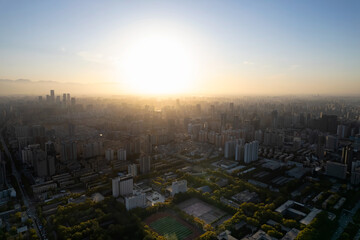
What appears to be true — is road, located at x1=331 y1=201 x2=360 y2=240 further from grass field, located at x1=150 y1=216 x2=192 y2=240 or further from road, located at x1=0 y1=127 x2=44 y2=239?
road, located at x1=0 y1=127 x2=44 y2=239

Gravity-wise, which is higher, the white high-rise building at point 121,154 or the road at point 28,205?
the white high-rise building at point 121,154

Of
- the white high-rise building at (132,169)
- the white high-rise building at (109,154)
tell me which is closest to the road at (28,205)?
the white high-rise building at (132,169)

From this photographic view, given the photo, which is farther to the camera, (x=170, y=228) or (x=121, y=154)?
(x=121, y=154)

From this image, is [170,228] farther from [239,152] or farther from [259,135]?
[259,135]

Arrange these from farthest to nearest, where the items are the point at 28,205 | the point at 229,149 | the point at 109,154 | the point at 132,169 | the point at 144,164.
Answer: the point at 229,149
the point at 109,154
the point at 144,164
the point at 132,169
the point at 28,205

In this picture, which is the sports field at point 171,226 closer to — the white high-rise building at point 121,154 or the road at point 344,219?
the road at point 344,219

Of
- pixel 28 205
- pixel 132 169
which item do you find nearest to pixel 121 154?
pixel 132 169
